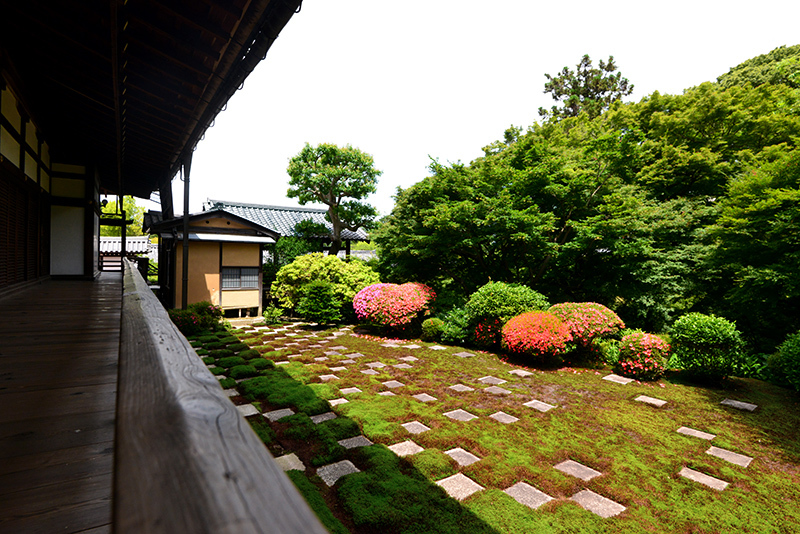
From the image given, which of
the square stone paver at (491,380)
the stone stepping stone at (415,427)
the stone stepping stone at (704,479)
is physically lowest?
the square stone paver at (491,380)

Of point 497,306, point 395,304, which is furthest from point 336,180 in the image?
point 497,306

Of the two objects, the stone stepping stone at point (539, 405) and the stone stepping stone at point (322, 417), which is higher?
the stone stepping stone at point (322, 417)

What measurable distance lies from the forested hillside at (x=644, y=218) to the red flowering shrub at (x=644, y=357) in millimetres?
2349

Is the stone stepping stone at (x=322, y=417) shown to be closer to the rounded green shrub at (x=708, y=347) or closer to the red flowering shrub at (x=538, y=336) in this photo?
the red flowering shrub at (x=538, y=336)

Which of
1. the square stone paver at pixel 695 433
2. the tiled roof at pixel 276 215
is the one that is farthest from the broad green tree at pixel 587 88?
the square stone paver at pixel 695 433

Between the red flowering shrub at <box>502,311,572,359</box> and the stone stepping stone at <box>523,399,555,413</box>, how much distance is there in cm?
201

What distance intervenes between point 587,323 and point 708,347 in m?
1.91

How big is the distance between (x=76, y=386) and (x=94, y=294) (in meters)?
4.67

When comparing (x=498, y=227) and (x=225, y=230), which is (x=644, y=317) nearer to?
(x=498, y=227)

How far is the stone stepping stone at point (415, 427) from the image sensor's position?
4191 mm

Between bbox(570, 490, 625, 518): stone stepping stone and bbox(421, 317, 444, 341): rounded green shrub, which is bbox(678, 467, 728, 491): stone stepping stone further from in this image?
bbox(421, 317, 444, 341): rounded green shrub

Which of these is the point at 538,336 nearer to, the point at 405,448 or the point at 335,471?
the point at 405,448

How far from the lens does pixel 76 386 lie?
217 centimetres

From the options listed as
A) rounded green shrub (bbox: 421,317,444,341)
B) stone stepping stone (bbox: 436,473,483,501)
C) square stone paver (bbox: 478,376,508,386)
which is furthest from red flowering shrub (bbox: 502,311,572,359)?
stone stepping stone (bbox: 436,473,483,501)
